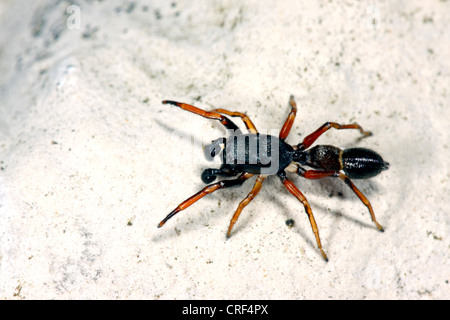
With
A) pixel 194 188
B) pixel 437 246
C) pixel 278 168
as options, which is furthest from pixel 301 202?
pixel 437 246

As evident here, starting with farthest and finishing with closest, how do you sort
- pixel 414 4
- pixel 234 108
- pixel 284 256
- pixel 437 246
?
pixel 414 4 < pixel 234 108 < pixel 437 246 < pixel 284 256

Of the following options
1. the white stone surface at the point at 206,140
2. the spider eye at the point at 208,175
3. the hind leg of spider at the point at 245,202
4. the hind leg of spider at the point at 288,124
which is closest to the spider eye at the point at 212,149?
the spider eye at the point at 208,175

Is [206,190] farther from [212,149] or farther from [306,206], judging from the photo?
[306,206]

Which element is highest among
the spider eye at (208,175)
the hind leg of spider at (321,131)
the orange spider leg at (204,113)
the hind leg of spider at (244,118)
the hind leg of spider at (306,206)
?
the orange spider leg at (204,113)

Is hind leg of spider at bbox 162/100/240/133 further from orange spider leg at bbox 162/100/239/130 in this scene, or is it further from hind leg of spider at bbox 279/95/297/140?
hind leg of spider at bbox 279/95/297/140

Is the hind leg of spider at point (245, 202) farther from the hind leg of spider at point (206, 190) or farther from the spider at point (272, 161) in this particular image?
the hind leg of spider at point (206, 190)

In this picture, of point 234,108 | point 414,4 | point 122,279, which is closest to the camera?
point 122,279

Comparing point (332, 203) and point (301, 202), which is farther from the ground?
point (301, 202)

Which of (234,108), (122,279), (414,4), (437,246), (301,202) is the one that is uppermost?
(414,4)
